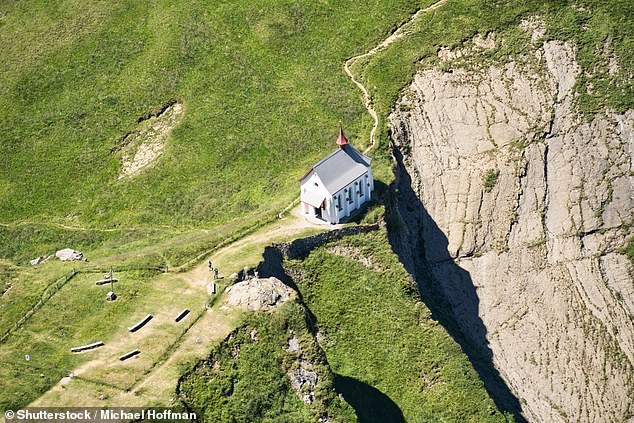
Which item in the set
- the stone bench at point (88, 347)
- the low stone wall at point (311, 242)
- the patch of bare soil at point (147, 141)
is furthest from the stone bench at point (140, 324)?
the patch of bare soil at point (147, 141)

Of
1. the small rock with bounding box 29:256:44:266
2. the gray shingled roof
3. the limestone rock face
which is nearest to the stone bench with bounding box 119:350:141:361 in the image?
the limestone rock face

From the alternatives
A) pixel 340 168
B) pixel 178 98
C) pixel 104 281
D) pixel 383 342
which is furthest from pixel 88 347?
pixel 178 98

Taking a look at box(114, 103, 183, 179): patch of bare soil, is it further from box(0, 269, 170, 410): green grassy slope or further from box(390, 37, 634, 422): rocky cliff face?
box(390, 37, 634, 422): rocky cliff face

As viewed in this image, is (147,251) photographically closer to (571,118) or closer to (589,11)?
(571,118)

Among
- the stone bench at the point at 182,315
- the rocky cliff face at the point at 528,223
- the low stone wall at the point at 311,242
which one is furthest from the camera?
the rocky cliff face at the point at 528,223

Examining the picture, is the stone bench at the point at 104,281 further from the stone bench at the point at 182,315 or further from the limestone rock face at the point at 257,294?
the limestone rock face at the point at 257,294

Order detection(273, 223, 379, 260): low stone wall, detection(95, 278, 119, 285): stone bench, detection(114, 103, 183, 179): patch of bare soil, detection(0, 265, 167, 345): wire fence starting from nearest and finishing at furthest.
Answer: detection(0, 265, 167, 345): wire fence → detection(95, 278, 119, 285): stone bench → detection(273, 223, 379, 260): low stone wall → detection(114, 103, 183, 179): patch of bare soil

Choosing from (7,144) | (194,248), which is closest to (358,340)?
(194,248)
